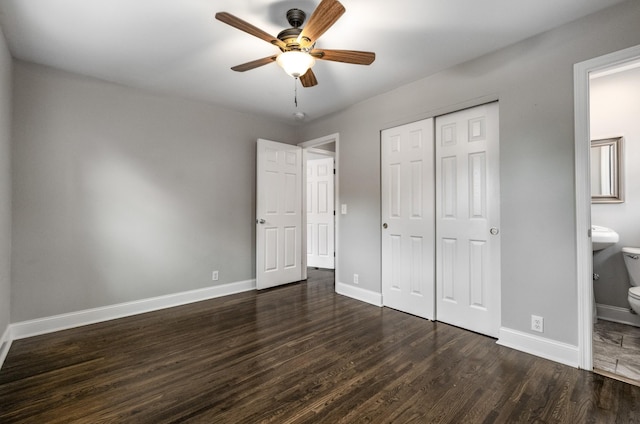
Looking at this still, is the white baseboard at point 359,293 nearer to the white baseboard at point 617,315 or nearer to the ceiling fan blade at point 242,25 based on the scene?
the white baseboard at point 617,315

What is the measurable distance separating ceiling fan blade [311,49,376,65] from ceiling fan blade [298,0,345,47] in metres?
0.12

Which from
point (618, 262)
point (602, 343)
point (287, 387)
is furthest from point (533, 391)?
point (618, 262)

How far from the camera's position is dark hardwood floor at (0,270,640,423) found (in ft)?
5.35

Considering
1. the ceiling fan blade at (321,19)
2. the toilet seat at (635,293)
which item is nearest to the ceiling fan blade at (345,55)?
the ceiling fan blade at (321,19)

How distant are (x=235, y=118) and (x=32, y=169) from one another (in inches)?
87.8

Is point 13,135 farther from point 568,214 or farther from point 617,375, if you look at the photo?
point 617,375

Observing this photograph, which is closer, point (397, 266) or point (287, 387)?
point (287, 387)

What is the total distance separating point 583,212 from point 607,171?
151 cm

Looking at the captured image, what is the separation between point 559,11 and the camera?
2018mm

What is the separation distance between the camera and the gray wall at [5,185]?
229 centimetres

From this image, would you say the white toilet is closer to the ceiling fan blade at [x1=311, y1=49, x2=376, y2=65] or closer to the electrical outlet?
the electrical outlet

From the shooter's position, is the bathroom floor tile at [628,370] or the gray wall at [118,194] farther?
the gray wall at [118,194]

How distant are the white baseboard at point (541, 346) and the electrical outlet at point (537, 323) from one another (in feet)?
0.20

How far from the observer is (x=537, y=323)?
2.29 metres
